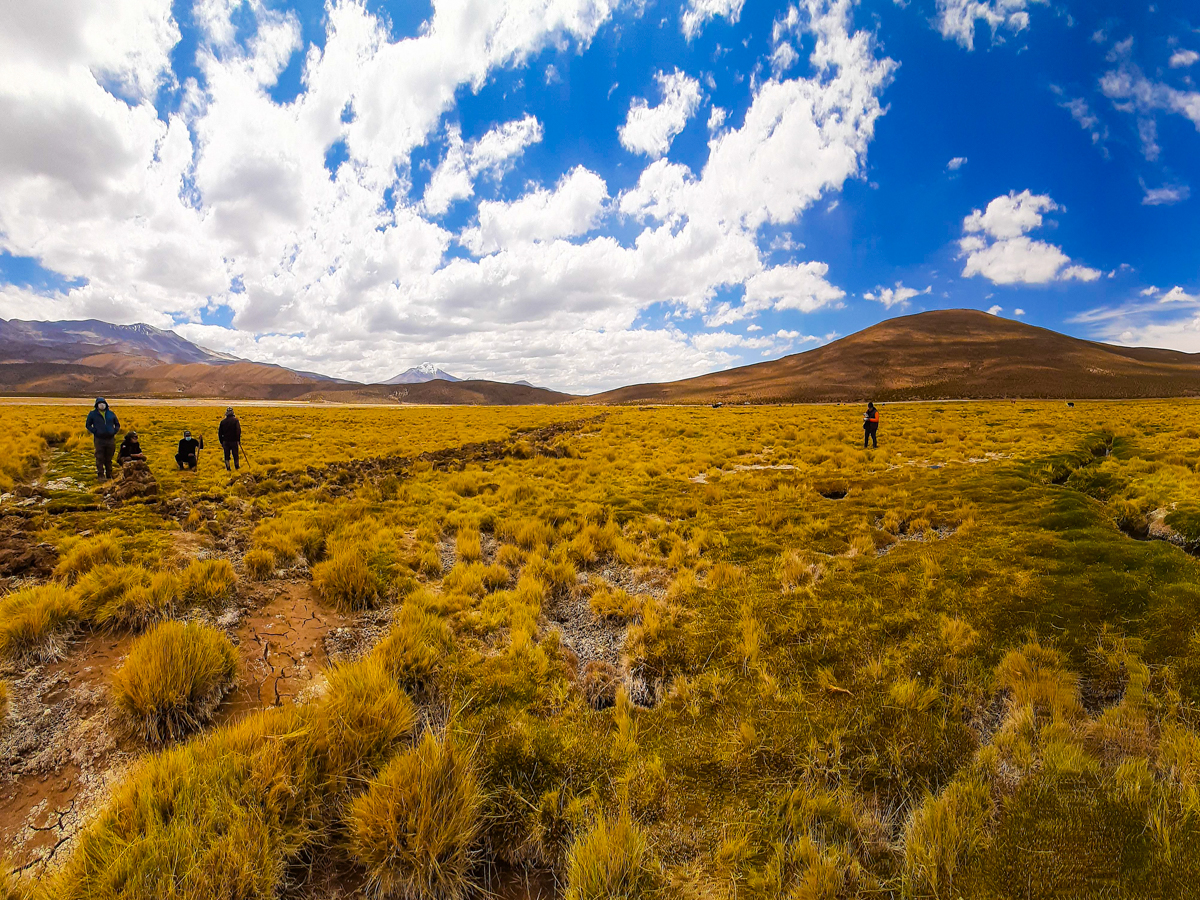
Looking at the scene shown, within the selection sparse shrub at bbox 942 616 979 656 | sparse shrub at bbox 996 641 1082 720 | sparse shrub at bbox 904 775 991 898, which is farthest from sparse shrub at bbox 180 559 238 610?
sparse shrub at bbox 996 641 1082 720

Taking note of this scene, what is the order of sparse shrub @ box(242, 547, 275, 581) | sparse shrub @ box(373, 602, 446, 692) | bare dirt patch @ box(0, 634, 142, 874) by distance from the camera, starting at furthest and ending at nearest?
sparse shrub @ box(242, 547, 275, 581) < sparse shrub @ box(373, 602, 446, 692) < bare dirt patch @ box(0, 634, 142, 874)

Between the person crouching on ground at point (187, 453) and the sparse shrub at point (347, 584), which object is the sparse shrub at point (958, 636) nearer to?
the sparse shrub at point (347, 584)

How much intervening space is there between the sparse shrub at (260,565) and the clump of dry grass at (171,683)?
8.90ft

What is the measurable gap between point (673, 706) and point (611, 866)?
1730mm

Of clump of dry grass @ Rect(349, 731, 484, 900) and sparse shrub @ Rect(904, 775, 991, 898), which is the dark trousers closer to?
clump of dry grass @ Rect(349, 731, 484, 900)

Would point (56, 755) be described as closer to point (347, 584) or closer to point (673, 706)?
point (347, 584)

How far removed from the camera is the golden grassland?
2.76 meters

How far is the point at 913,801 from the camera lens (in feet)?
10.5

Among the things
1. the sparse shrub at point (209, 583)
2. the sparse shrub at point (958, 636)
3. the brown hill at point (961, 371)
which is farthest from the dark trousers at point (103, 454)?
the brown hill at point (961, 371)

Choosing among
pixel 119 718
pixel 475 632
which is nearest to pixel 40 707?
pixel 119 718

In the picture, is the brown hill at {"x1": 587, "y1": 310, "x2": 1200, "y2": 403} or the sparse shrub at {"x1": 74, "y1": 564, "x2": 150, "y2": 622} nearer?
the sparse shrub at {"x1": 74, "y1": 564, "x2": 150, "y2": 622}

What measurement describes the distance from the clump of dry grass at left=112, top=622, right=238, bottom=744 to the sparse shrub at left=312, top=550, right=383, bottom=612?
181 centimetres

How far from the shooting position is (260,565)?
23.6 feet

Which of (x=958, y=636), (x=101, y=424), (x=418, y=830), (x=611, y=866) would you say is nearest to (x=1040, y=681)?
(x=958, y=636)
